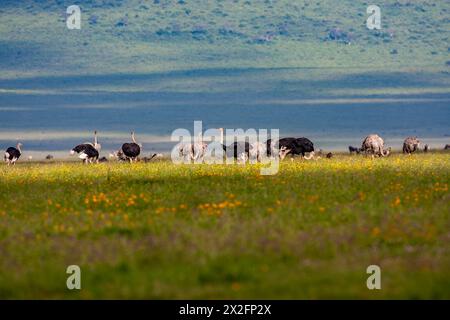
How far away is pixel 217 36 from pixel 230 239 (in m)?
134

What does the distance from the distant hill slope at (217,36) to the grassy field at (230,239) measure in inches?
4374

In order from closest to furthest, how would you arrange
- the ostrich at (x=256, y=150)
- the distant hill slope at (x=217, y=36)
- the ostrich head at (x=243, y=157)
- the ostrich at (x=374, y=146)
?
the ostrich head at (x=243, y=157)
the ostrich at (x=256, y=150)
the ostrich at (x=374, y=146)
the distant hill slope at (x=217, y=36)

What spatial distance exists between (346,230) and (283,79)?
111 m

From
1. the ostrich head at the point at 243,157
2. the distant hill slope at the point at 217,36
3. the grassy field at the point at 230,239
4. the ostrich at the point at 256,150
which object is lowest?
the grassy field at the point at 230,239

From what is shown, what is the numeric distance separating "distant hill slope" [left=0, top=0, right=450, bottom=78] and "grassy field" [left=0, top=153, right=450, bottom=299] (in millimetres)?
111108

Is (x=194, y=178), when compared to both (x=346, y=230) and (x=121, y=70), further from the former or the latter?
(x=121, y=70)

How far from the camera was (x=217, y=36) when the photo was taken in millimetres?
150250

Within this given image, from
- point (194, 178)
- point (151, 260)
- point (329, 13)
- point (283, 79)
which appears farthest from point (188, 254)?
point (329, 13)

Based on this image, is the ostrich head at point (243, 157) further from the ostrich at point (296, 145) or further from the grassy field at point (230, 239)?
the grassy field at point (230, 239)

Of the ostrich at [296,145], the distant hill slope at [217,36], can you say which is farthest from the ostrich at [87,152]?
the distant hill slope at [217,36]

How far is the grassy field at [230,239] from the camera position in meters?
15.0

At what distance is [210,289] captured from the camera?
1491cm

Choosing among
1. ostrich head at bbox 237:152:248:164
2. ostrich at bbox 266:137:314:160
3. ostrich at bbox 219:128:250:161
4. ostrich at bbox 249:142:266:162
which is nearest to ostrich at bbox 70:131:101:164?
ostrich at bbox 219:128:250:161

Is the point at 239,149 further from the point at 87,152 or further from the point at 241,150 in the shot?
the point at 87,152
